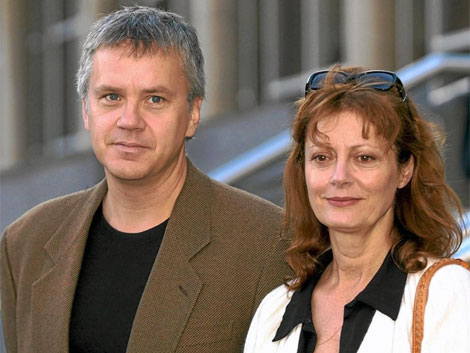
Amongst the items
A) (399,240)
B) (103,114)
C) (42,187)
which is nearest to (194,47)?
(103,114)

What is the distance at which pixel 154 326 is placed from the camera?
3.88m

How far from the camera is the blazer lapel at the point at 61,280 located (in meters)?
4.05

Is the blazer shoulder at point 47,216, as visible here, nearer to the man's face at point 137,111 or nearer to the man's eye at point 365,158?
the man's face at point 137,111

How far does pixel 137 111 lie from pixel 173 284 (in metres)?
0.61

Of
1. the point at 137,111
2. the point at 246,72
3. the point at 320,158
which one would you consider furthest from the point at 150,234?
the point at 246,72

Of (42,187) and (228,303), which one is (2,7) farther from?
(228,303)

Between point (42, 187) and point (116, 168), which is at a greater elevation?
point (116, 168)

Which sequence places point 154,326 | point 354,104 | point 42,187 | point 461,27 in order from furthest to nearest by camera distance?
point 42,187 < point 461,27 < point 154,326 < point 354,104

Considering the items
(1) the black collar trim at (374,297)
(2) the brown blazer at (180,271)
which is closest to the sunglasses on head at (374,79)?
(1) the black collar trim at (374,297)

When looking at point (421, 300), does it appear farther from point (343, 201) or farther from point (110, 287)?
Answer: point (110, 287)

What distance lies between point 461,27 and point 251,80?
16.2 ft

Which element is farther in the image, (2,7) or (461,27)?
(2,7)

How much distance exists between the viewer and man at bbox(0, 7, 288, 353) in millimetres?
3912

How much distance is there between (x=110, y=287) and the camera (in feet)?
13.2
